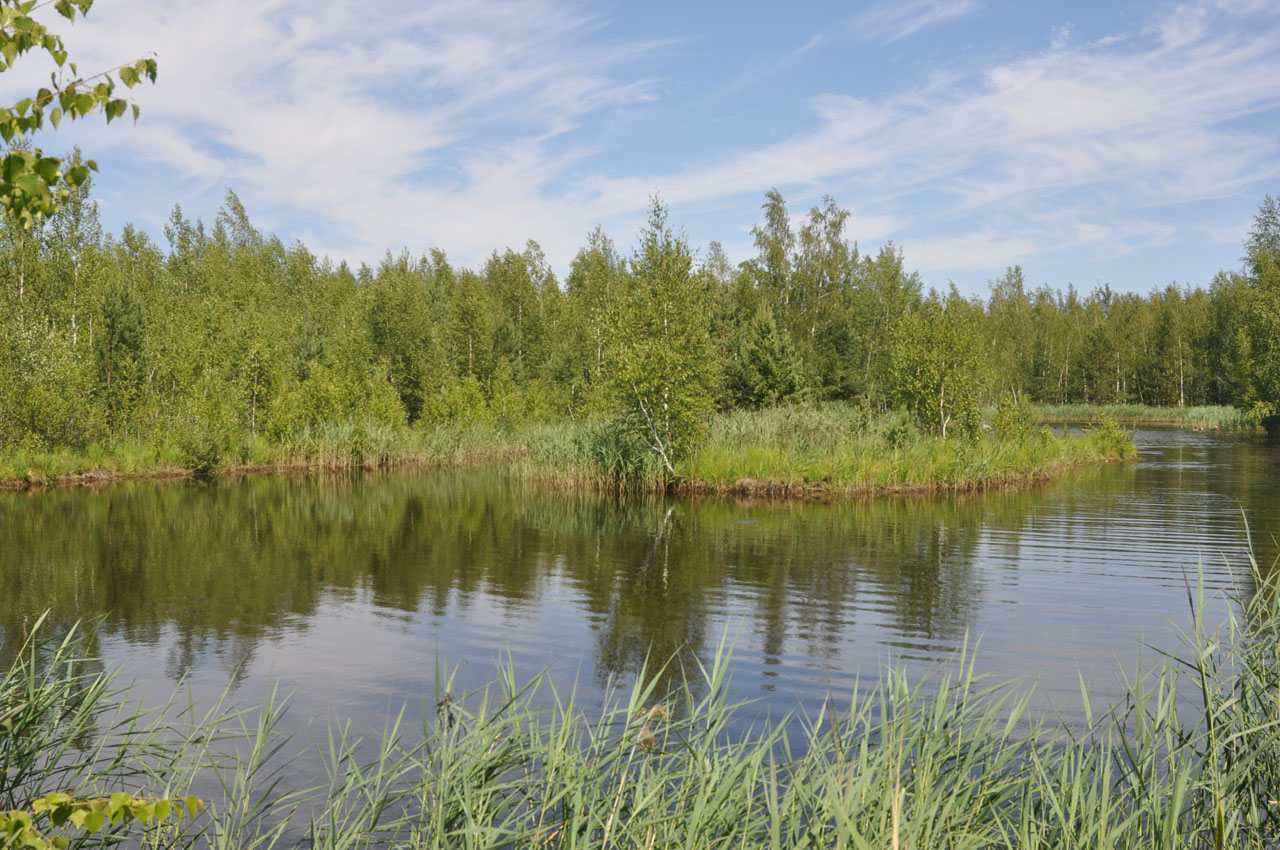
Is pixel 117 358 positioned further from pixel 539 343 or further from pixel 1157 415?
pixel 1157 415

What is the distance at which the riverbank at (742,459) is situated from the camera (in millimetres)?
30484

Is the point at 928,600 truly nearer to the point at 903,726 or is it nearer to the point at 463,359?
the point at 903,726

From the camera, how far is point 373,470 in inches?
1702

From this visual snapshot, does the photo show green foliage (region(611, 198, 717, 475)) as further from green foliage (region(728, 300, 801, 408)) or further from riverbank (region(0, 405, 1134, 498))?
green foliage (region(728, 300, 801, 408))

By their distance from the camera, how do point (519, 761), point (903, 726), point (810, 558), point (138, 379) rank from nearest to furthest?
point (903, 726)
point (519, 761)
point (810, 558)
point (138, 379)

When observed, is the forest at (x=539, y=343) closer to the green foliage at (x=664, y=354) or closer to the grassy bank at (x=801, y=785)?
the green foliage at (x=664, y=354)

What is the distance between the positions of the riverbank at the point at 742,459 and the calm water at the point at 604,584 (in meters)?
2.36

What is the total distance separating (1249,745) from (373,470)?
136 feet

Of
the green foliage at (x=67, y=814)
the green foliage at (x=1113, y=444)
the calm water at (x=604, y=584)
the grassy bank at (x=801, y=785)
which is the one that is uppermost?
the green foliage at (x=1113, y=444)

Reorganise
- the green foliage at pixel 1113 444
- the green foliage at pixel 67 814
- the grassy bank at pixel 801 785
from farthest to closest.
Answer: the green foliage at pixel 1113 444 < the grassy bank at pixel 801 785 < the green foliage at pixel 67 814

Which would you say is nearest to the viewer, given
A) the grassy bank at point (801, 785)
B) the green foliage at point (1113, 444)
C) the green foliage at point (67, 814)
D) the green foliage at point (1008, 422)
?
the green foliage at point (67, 814)

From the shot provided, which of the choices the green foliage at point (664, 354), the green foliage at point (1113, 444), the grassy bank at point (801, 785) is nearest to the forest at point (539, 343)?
the green foliage at point (664, 354)

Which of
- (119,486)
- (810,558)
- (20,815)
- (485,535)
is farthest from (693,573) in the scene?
(119,486)

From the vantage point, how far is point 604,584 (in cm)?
1695
